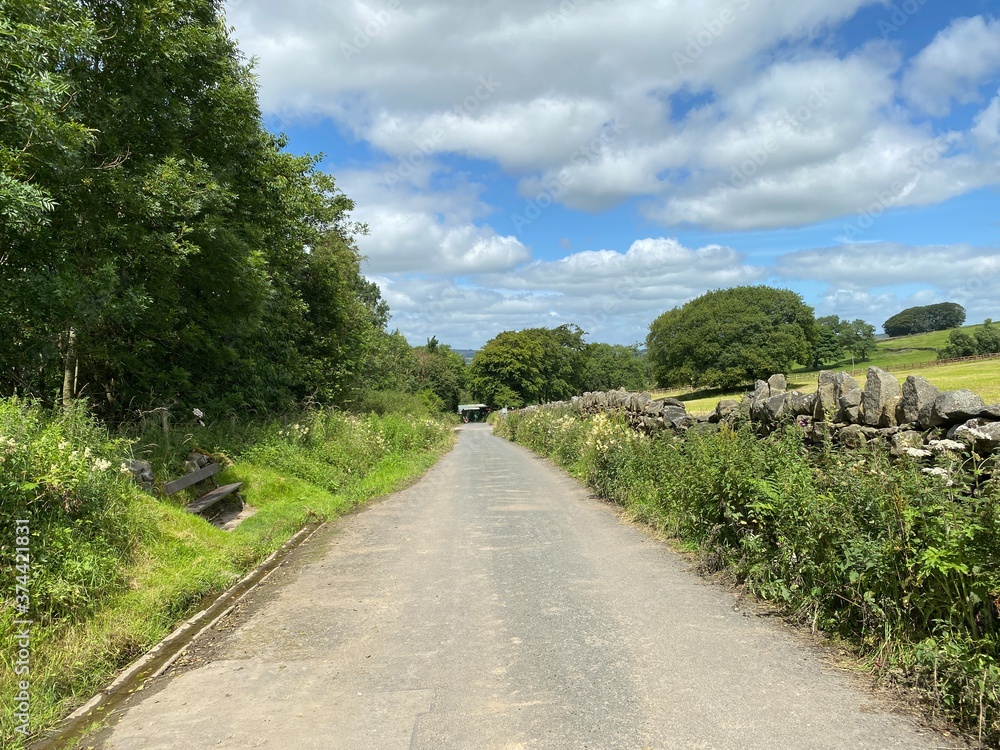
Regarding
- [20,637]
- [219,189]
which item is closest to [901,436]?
[20,637]

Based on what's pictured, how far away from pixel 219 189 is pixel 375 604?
6.86 meters

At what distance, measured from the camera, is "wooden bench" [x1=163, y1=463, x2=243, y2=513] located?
7977mm

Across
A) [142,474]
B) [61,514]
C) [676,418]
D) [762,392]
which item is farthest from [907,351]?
[61,514]

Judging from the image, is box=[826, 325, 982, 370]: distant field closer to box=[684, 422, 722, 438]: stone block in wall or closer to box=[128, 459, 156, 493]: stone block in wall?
box=[684, 422, 722, 438]: stone block in wall

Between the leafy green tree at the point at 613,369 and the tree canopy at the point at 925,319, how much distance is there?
176 feet

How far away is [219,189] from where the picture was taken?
9461 mm

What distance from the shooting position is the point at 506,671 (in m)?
4.19

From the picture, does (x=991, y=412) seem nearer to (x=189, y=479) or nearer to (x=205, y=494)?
(x=189, y=479)

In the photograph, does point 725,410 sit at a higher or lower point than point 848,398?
lower

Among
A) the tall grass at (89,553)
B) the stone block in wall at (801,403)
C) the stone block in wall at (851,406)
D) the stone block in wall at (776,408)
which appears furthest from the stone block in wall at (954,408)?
the tall grass at (89,553)

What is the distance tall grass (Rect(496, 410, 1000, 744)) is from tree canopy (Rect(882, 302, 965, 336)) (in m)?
129

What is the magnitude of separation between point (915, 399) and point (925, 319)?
495ft

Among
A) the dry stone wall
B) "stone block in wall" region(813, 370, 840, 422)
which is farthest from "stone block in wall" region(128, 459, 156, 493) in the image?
"stone block in wall" region(813, 370, 840, 422)

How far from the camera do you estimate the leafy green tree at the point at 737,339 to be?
67875 millimetres
